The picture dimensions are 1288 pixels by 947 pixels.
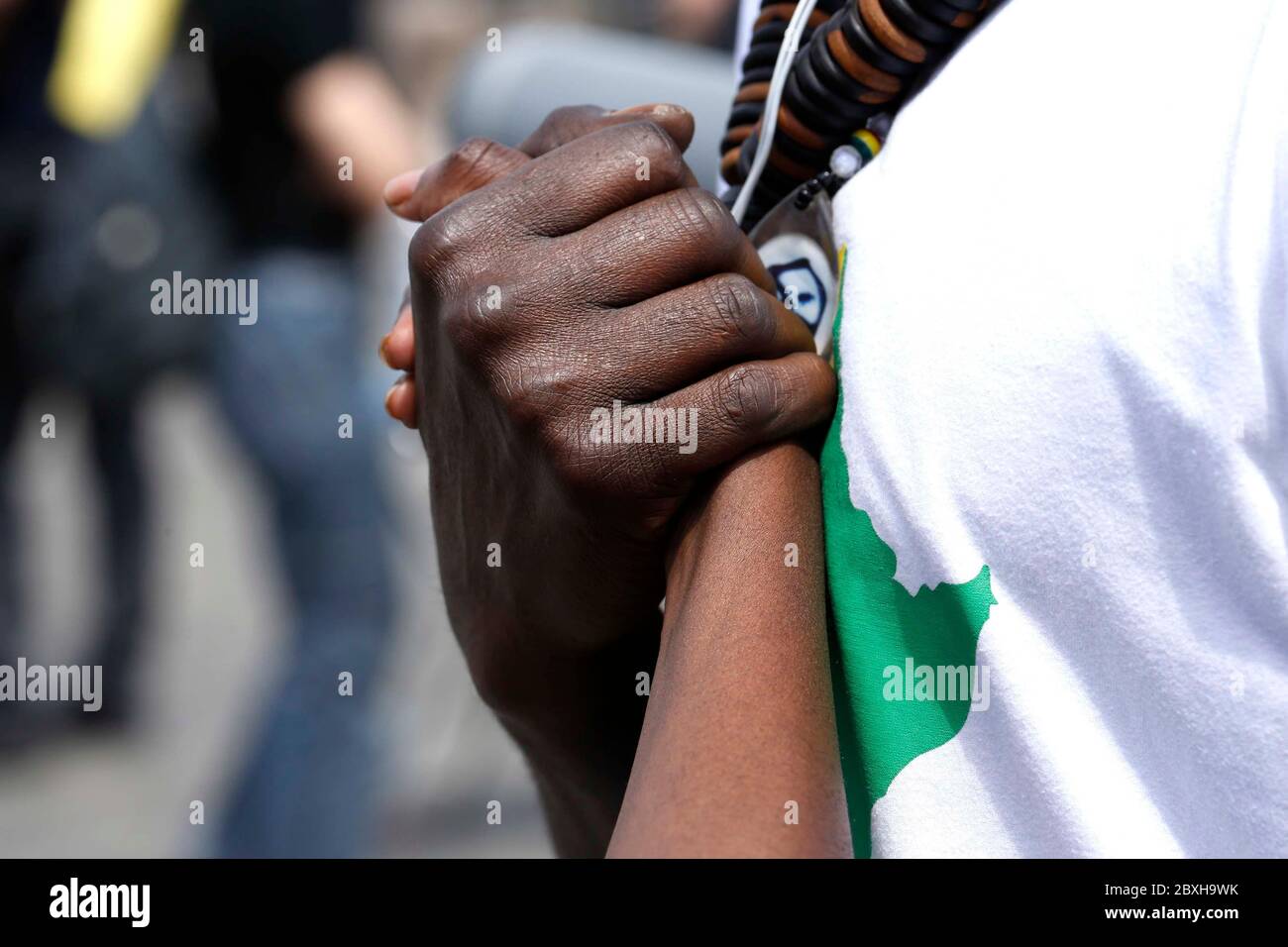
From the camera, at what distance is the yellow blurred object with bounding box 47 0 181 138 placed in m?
3.12

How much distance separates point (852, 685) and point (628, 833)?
0.63 ft

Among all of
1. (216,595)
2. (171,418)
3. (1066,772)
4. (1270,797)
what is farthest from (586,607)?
(171,418)

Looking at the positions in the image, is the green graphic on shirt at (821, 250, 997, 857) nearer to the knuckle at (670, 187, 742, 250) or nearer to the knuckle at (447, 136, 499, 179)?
the knuckle at (670, 187, 742, 250)

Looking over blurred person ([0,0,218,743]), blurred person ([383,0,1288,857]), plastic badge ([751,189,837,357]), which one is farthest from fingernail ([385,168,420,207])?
blurred person ([0,0,218,743])

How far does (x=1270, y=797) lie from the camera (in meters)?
0.77

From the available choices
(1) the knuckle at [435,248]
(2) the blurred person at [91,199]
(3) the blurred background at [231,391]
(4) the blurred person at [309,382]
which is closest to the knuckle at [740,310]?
(1) the knuckle at [435,248]

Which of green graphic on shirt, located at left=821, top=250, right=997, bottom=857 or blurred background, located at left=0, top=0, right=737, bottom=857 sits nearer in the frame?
green graphic on shirt, located at left=821, top=250, right=997, bottom=857

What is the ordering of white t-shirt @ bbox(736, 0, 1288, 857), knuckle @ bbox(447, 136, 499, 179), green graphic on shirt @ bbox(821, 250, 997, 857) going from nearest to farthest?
white t-shirt @ bbox(736, 0, 1288, 857)
green graphic on shirt @ bbox(821, 250, 997, 857)
knuckle @ bbox(447, 136, 499, 179)

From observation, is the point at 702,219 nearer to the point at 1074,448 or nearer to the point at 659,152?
the point at 659,152

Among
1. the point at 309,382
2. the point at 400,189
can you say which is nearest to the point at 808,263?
the point at 400,189

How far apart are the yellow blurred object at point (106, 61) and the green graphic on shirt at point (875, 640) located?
2641 mm

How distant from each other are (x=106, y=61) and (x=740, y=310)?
8.96 feet

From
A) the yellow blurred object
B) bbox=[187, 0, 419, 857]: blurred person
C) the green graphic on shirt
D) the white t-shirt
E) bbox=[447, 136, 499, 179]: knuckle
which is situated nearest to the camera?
the white t-shirt

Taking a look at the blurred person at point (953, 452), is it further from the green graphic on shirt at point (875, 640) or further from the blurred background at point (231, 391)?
the blurred background at point (231, 391)
